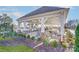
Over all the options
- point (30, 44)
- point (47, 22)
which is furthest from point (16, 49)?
point (47, 22)

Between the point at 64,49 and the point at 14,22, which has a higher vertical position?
the point at 14,22

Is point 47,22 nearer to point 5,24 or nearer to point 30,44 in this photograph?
point 30,44

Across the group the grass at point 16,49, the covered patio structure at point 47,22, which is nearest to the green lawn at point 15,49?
the grass at point 16,49

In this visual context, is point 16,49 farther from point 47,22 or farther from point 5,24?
point 47,22

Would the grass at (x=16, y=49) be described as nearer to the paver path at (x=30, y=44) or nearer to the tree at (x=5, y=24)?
the paver path at (x=30, y=44)

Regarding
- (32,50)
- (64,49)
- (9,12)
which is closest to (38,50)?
(32,50)

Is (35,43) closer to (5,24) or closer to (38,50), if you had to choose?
(38,50)

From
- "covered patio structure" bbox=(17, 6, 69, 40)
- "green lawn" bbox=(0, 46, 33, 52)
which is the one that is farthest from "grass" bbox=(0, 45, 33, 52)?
"covered patio structure" bbox=(17, 6, 69, 40)

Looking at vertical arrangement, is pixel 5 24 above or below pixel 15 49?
above
